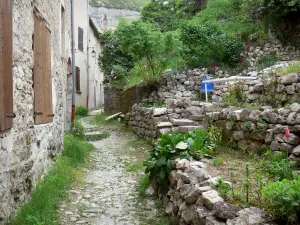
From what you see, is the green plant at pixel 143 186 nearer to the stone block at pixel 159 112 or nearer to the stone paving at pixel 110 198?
the stone paving at pixel 110 198

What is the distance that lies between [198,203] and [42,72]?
3277 mm

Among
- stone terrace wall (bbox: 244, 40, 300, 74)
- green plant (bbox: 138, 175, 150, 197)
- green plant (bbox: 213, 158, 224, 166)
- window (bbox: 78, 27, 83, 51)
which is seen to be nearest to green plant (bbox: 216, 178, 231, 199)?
green plant (bbox: 213, 158, 224, 166)

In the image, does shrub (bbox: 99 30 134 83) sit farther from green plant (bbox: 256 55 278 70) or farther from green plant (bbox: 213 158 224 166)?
green plant (bbox: 213 158 224 166)

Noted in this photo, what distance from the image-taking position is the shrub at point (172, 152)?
4598 millimetres

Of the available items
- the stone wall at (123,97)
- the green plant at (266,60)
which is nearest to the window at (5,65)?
the stone wall at (123,97)

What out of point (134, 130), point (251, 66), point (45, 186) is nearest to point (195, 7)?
point (251, 66)

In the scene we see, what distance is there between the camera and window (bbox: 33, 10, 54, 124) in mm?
4508

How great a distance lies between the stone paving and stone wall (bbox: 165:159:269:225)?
1.30 ft

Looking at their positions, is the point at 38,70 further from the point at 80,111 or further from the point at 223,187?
the point at 80,111

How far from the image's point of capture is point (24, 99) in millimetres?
4047

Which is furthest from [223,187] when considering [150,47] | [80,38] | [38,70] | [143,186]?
[80,38]

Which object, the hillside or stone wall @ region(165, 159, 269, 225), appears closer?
stone wall @ region(165, 159, 269, 225)

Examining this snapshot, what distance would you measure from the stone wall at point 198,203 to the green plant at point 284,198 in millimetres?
148

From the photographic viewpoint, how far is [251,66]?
39.3ft
